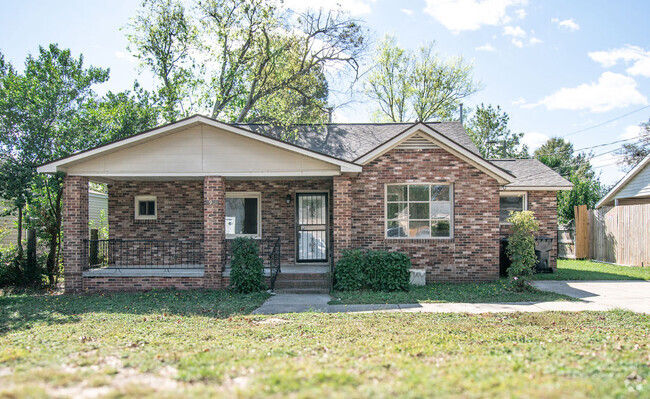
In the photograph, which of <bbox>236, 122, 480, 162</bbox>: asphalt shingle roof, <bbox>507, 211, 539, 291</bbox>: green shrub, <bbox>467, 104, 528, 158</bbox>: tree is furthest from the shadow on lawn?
<bbox>467, 104, 528, 158</bbox>: tree

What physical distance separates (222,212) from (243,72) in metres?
12.4

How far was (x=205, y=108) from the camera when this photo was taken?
21.2 m

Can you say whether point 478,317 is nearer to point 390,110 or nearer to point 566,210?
point 566,210

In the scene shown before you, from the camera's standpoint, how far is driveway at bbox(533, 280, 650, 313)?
8.89 m

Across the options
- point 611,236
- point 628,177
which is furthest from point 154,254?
point 628,177

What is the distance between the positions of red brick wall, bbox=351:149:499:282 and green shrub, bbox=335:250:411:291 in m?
1.06

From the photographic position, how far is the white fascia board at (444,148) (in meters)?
11.5

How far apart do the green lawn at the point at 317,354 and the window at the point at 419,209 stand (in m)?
4.32

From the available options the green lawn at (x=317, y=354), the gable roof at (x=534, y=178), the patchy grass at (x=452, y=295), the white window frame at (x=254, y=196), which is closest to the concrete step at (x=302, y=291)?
the patchy grass at (x=452, y=295)

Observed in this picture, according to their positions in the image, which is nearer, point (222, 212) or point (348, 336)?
point (348, 336)

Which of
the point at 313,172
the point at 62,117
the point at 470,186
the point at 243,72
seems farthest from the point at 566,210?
the point at 62,117

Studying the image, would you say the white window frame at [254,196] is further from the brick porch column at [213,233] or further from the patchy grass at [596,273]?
the patchy grass at [596,273]

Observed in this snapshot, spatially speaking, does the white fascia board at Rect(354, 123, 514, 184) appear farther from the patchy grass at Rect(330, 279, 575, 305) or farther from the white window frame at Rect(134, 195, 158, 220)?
the white window frame at Rect(134, 195, 158, 220)

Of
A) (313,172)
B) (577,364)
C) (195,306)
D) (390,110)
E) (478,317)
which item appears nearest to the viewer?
(577,364)
